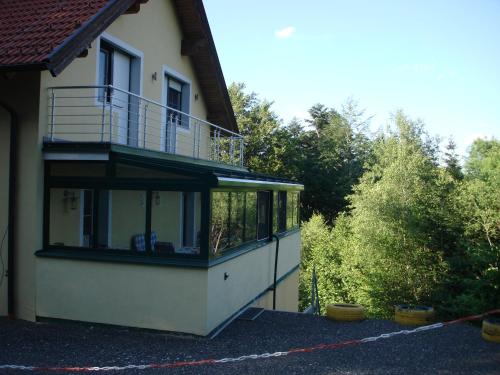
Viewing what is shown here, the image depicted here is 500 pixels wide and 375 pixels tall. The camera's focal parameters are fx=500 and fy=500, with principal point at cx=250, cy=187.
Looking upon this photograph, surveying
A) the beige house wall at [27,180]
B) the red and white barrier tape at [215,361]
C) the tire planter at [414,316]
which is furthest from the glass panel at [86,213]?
the tire planter at [414,316]

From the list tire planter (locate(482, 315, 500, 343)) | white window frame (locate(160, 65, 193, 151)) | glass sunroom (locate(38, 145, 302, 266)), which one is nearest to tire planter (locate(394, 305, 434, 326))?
tire planter (locate(482, 315, 500, 343))

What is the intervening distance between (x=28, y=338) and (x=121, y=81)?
238 inches

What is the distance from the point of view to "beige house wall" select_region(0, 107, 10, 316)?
27.7 feet

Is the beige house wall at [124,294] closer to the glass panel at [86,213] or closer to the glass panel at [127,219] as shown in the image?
the glass panel at [127,219]

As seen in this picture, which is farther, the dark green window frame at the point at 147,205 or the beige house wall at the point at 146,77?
the beige house wall at the point at 146,77

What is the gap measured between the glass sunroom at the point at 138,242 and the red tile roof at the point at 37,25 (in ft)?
4.92

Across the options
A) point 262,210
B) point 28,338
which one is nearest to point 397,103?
point 262,210

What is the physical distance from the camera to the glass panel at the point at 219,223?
8219mm

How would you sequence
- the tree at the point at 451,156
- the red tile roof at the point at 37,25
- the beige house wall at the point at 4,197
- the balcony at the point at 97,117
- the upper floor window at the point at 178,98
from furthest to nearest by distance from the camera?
the tree at the point at 451,156 → the upper floor window at the point at 178,98 → the balcony at the point at 97,117 → the beige house wall at the point at 4,197 → the red tile roof at the point at 37,25

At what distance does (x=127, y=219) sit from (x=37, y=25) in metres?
3.77

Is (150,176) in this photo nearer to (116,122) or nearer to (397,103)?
(116,122)

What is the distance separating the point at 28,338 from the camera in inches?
297

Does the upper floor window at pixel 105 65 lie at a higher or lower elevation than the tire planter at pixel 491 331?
higher

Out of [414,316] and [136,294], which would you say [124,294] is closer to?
[136,294]
